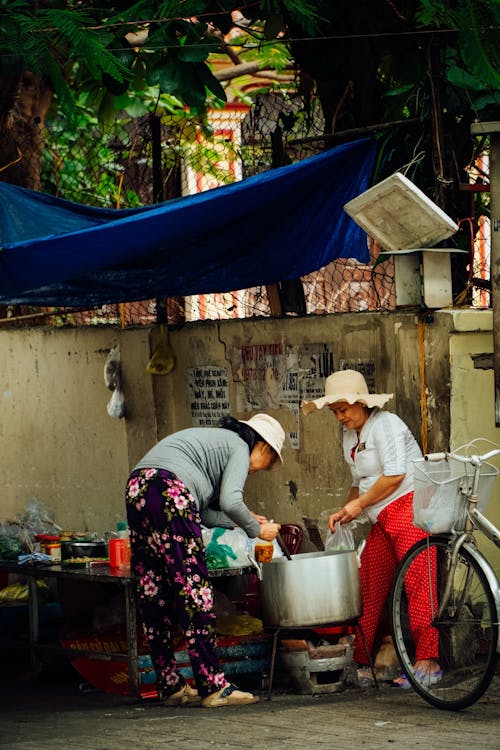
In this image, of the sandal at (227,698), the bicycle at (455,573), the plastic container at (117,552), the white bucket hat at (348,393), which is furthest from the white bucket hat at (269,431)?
the sandal at (227,698)

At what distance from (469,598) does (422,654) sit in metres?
0.55

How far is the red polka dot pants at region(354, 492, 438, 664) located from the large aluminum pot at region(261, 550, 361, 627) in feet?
1.09

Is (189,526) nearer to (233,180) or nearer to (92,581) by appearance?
(92,581)

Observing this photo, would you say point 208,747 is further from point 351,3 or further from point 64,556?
point 351,3

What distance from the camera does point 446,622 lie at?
626 cm

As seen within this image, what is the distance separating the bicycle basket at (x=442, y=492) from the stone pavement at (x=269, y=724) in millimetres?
891

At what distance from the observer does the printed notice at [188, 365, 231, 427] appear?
8680 millimetres

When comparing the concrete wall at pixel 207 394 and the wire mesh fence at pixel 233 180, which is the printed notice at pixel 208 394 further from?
the wire mesh fence at pixel 233 180

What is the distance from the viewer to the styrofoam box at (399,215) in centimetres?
693

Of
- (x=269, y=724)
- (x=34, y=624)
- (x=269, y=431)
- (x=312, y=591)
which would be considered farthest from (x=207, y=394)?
(x=269, y=724)

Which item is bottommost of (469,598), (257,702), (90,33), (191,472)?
(257,702)

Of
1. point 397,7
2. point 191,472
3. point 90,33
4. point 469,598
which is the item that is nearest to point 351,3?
point 397,7

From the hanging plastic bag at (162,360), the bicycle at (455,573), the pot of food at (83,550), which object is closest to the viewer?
the bicycle at (455,573)

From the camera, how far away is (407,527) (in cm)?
689
